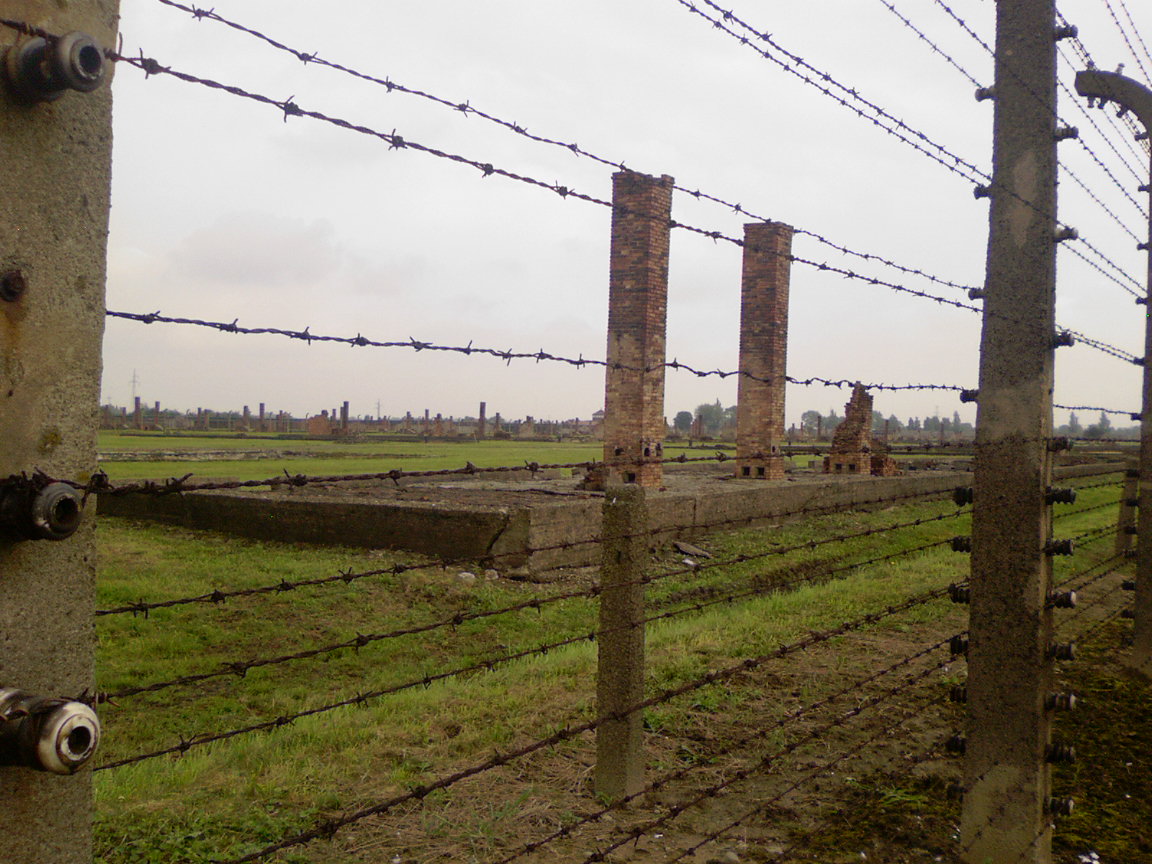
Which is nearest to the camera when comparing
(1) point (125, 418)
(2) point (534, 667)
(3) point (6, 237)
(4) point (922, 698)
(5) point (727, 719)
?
(3) point (6, 237)

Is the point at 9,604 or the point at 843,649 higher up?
the point at 9,604

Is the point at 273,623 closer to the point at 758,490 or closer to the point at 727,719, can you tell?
the point at 727,719

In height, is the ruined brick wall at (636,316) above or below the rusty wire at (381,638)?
above

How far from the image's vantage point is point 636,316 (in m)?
12.5

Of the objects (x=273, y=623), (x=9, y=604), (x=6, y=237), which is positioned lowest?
(x=273, y=623)

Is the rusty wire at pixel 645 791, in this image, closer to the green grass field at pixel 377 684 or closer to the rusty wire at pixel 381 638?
the green grass field at pixel 377 684

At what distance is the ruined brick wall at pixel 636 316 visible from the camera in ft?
40.7

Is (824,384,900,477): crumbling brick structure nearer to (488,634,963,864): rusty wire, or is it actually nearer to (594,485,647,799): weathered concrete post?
(488,634,963,864): rusty wire

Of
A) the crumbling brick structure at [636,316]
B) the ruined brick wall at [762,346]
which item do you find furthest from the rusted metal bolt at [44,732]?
the ruined brick wall at [762,346]

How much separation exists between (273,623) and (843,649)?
15.9 ft

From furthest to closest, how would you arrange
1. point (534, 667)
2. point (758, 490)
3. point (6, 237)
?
point (758, 490) < point (534, 667) < point (6, 237)

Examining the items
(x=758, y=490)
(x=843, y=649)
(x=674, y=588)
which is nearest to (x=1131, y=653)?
(x=843, y=649)

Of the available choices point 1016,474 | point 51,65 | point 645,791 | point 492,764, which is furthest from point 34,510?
point 1016,474

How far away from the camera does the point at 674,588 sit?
9453 millimetres
